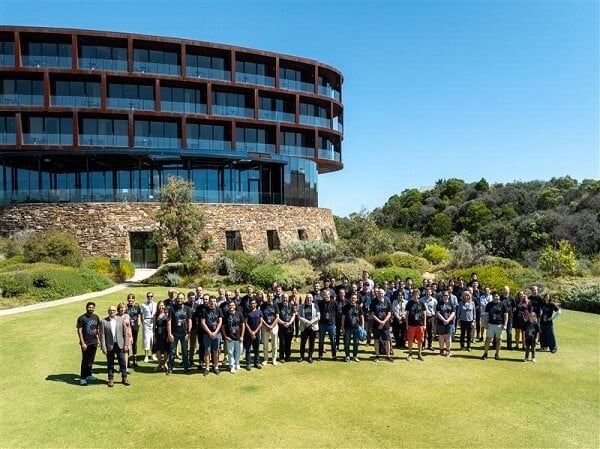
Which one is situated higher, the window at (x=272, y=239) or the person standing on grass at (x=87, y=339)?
the window at (x=272, y=239)

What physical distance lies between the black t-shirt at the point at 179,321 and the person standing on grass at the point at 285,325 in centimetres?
241

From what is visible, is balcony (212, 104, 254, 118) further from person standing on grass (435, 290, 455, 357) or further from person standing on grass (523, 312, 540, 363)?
person standing on grass (523, 312, 540, 363)

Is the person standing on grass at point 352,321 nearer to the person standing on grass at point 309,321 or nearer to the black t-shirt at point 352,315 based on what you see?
the black t-shirt at point 352,315

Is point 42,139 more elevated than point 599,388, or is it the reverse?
point 42,139

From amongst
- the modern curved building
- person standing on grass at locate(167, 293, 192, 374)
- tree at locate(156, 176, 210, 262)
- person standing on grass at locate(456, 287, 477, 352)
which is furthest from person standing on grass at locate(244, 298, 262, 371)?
the modern curved building

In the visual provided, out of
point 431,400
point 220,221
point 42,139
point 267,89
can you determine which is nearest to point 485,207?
point 267,89

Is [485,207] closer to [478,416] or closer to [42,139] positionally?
[42,139]

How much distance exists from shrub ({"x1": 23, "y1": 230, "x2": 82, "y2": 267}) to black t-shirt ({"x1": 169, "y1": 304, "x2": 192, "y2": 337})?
62.8 feet

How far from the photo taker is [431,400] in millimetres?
9195

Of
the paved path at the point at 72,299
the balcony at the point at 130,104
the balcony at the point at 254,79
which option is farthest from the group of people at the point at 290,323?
the balcony at the point at 254,79

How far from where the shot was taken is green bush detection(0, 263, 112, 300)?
830 inches

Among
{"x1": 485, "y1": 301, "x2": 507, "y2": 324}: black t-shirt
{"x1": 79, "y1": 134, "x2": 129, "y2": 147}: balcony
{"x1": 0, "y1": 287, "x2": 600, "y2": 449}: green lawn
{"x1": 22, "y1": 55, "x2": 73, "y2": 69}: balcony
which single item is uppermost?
{"x1": 22, "y1": 55, "x2": 73, "y2": 69}: balcony

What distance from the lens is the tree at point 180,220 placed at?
29.0 metres

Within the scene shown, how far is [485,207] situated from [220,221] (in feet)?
117
